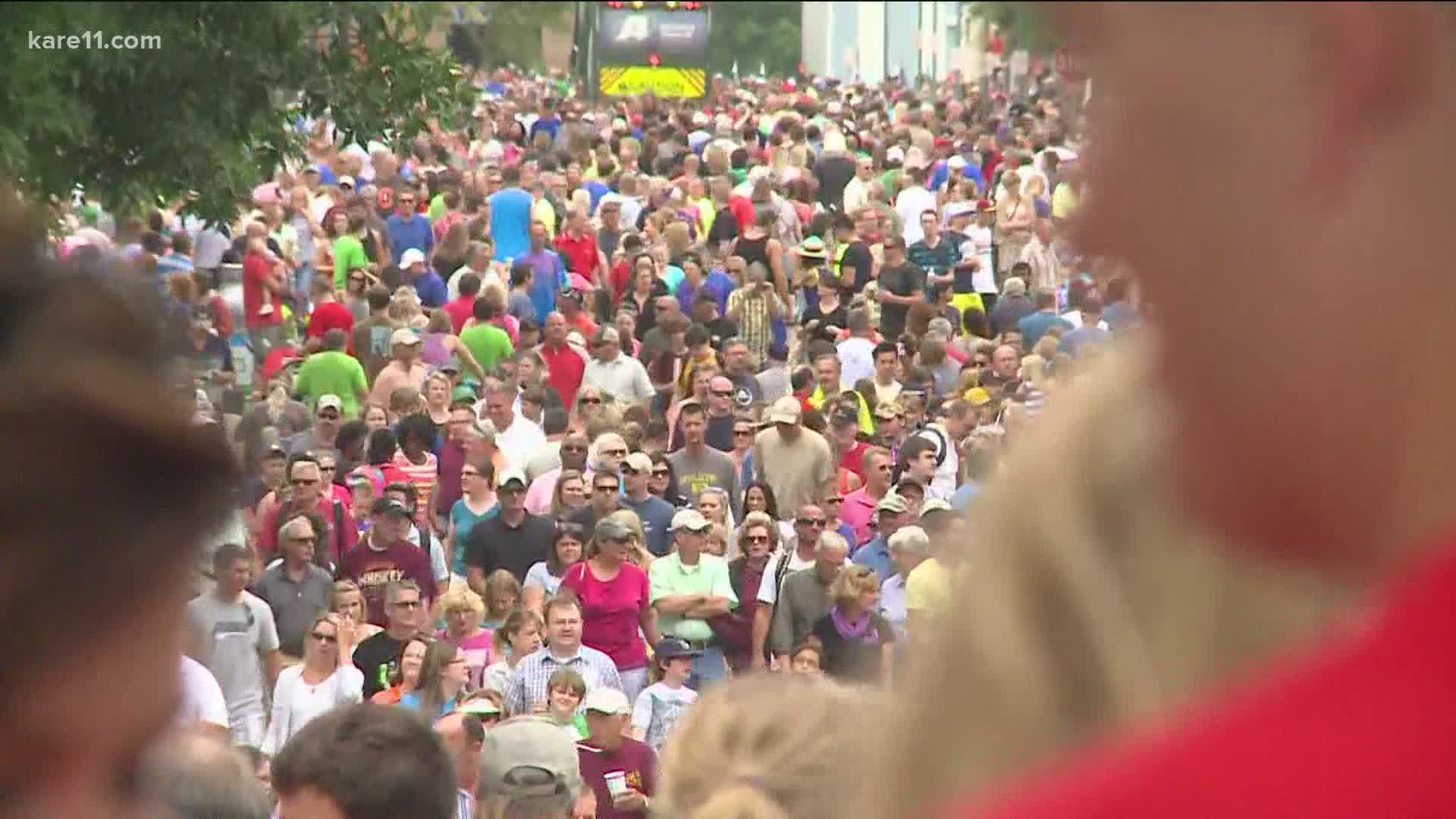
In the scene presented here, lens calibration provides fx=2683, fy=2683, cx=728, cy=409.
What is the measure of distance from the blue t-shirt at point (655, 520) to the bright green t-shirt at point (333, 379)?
11.8ft

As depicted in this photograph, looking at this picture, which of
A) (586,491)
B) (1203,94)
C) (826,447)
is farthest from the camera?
(826,447)

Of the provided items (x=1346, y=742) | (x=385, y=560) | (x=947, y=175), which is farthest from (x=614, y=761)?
(x=947, y=175)

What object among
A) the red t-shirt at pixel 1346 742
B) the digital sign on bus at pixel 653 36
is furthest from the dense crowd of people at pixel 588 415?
the digital sign on bus at pixel 653 36

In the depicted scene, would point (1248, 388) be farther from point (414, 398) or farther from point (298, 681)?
point (414, 398)

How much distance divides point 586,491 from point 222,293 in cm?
845

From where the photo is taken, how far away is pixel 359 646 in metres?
11.5

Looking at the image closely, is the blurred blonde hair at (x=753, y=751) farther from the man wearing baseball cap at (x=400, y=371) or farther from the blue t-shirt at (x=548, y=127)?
the blue t-shirt at (x=548, y=127)

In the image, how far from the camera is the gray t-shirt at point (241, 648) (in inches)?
431

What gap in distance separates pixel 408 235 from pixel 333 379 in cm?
657

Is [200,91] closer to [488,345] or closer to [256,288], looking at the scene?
[488,345]

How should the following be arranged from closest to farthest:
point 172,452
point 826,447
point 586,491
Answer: point 172,452 < point 586,491 < point 826,447

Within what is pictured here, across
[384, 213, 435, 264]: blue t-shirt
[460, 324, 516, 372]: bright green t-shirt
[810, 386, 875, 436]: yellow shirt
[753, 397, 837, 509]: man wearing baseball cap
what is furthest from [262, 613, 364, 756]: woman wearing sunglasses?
[384, 213, 435, 264]: blue t-shirt

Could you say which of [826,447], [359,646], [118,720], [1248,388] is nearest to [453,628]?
[359,646]

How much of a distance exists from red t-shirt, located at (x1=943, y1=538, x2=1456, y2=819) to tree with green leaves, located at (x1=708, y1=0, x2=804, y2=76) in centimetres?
8805
